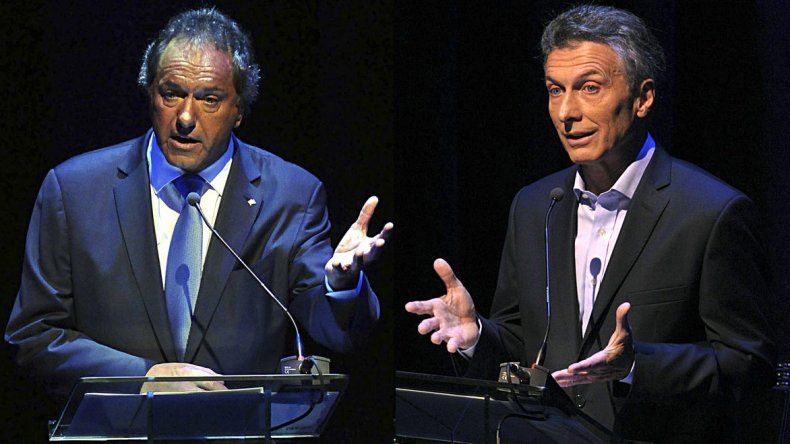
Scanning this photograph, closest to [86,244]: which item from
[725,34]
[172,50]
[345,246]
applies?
[172,50]

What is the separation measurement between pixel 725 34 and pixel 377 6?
3.87ft

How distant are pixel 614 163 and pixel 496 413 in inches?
42.8

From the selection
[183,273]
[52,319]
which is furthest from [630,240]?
[52,319]

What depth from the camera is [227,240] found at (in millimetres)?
3338

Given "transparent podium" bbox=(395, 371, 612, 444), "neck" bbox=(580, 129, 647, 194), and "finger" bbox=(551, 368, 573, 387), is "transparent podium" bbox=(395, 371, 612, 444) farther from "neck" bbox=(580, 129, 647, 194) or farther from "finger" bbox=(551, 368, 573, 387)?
"neck" bbox=(580, 129, 647, 194)

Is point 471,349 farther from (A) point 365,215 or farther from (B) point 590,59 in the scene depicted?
(B) point 590,59

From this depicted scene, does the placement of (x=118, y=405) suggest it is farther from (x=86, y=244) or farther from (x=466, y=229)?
(x=466, y=229)

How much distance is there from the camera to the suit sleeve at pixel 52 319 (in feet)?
10.5

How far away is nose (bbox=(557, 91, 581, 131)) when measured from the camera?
3.29m

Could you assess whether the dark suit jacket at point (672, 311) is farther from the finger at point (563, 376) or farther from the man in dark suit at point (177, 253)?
the man in dark suit at point (177, 253)

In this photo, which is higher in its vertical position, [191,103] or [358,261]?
[191,103]

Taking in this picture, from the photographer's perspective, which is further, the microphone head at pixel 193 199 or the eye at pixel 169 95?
the eye at pixel 169 95

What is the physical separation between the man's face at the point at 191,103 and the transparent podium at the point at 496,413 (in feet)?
3.94

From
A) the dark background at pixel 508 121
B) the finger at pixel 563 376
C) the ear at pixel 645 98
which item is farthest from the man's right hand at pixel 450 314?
the ear at pixel 645 98
